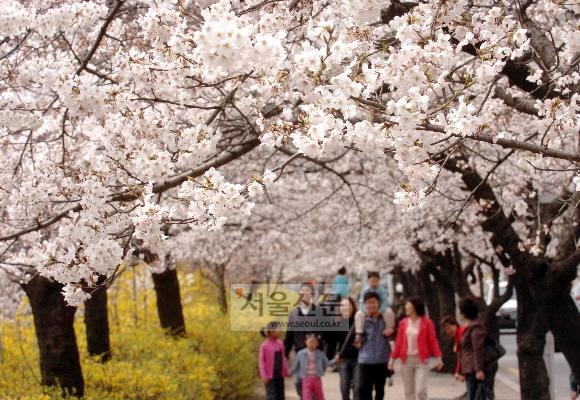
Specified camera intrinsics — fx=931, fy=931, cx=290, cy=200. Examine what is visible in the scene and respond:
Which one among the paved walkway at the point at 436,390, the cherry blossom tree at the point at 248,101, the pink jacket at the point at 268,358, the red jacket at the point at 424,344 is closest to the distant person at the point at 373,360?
the red jacket at the point at 424,344

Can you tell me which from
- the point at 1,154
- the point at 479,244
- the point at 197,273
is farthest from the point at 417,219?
the point at 197,273

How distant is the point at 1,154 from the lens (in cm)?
721

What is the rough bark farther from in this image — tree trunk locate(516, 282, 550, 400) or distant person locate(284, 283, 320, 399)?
distant person locate(284, 283, 320, 399)

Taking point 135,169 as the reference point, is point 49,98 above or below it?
above

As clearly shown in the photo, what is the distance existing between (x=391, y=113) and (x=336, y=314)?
9.06 metres

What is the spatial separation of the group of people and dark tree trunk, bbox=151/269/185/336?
371 cm

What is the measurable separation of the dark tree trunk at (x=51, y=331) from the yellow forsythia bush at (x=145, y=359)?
0.23m

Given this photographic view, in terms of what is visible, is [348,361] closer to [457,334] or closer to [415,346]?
[415,346]

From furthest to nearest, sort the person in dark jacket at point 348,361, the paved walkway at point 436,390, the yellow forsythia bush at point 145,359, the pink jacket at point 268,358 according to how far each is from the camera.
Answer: the paved walkway at point 436,390 → the person in dark jacket at point 348,361 → the pink jacket at point 268,358 → the yellow forsythia bush at point 145,359

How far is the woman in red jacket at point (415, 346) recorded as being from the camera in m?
10.8

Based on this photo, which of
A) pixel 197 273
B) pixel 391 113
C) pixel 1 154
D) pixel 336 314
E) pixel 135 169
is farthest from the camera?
pixel 197 273

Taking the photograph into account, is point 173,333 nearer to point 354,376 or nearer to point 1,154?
point 354,376

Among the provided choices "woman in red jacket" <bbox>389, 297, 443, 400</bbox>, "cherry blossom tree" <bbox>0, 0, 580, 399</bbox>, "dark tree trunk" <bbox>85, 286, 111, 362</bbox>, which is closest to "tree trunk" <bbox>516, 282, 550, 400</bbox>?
"woman in red jacket" <bbox>389, 297, 443, 400</bbox>

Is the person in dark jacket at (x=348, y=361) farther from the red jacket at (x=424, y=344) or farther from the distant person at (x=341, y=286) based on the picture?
the distant person at (x=341, y=286)
